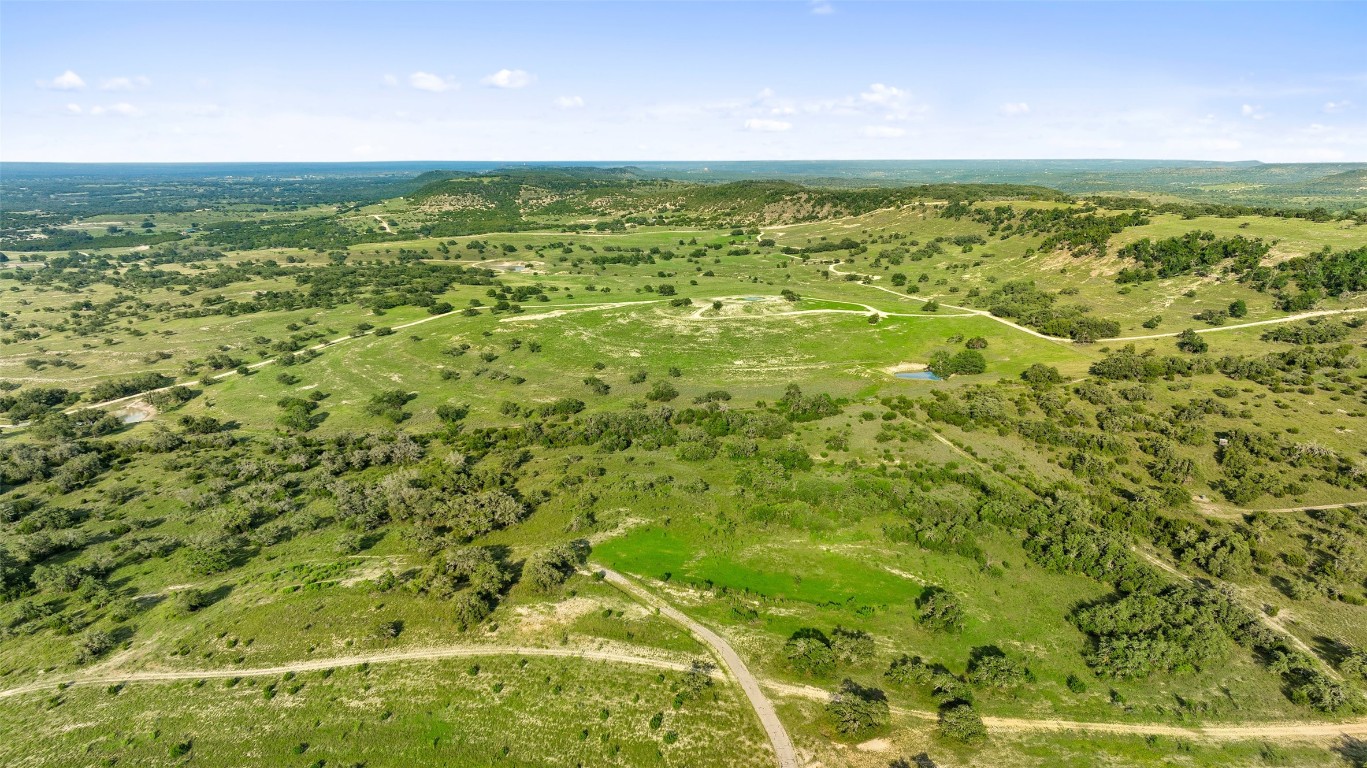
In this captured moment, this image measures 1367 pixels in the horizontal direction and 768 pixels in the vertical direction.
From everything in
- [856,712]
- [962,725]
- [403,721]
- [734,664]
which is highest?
[856,712]

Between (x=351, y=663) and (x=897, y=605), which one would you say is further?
(x=897, y=605)

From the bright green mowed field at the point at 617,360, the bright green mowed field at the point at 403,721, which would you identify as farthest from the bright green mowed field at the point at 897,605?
the bright green mowed field at the point at 617,360

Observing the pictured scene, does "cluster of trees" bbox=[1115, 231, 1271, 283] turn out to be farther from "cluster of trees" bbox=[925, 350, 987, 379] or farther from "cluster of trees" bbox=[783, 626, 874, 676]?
"cluster of trees" bbox=[783, 626, 874, 676]

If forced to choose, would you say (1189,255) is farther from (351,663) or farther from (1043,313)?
(351,663)

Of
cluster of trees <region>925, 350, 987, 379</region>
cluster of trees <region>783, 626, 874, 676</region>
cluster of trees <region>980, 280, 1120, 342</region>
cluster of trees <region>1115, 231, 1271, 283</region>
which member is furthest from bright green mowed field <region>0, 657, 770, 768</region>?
cluster of trees <region>1115, 231, 1271, 283</region>

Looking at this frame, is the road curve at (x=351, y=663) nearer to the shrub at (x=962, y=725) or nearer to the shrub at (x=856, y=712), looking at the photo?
the shrub at (x=856, y=712)

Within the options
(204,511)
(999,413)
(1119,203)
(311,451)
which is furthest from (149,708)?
(1119,203)

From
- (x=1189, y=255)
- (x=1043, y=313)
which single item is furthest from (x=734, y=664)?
(x=1189, y=255)

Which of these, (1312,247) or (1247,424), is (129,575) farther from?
(1312,247)

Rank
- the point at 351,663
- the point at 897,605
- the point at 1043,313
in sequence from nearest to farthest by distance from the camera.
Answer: the point at 351,663 < the point at 897,605 < the point at 1043,313
